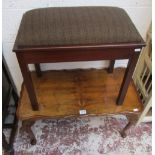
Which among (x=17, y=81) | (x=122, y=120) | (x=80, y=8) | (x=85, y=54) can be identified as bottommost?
(x=122, y=120)

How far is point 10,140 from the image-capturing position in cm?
128

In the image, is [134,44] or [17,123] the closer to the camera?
[134,44]

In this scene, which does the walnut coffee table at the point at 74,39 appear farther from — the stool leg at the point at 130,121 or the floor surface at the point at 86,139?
the floor surface at the point at 86,139

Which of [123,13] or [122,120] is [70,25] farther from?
[122,120]

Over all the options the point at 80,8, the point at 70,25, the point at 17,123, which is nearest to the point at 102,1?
the point at 80,8

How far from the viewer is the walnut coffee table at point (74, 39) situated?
80cm

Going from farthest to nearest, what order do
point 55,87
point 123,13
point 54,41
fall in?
1. point 55,87
2. point 123,13
3. point 54,41

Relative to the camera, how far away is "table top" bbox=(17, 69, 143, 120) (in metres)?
1.12

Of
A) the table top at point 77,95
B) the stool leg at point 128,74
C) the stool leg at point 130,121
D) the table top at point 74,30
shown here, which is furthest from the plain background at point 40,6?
the stool leg at point 130,121

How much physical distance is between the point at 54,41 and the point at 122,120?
901mm

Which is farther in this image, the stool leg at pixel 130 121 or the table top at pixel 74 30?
the stool leg at pixel 130 121

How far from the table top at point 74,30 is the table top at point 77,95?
45 centimetres

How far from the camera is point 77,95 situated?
3.92 ft

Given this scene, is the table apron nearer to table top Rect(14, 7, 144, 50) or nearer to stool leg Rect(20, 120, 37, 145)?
table top Rect(14, 7, 144, 50)
